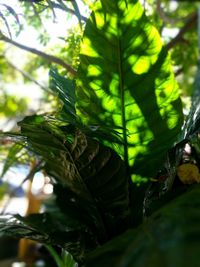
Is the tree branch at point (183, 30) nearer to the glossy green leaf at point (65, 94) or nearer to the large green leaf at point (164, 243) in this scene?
the glossy green leaf at point (65, 94)

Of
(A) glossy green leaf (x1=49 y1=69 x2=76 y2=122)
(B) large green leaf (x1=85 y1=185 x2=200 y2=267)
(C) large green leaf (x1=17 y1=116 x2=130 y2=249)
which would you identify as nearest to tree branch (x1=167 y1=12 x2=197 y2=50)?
(A) glossy green leaf (x1=49 y1=69 x2=76 y2=122)

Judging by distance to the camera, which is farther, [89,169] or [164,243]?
[89,169]

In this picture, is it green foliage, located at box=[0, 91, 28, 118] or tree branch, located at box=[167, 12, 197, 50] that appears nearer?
tree branch, located at box=[167, 12, 197, 50]

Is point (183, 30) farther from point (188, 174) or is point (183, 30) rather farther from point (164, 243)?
point (164, 243)

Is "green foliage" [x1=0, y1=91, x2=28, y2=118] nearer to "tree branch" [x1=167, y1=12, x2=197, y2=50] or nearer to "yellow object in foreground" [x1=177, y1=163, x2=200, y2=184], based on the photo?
"tree branch" [x1=167, y1=12, x2=197, y2=50]

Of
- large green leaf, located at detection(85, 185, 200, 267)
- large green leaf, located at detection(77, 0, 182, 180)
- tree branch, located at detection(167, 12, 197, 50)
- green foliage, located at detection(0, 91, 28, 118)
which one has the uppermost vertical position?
tree branch, located at detection(167, 12, 197, 50)

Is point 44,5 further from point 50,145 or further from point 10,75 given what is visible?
point 10,75

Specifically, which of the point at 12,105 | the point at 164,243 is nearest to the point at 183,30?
the point at 12,105
